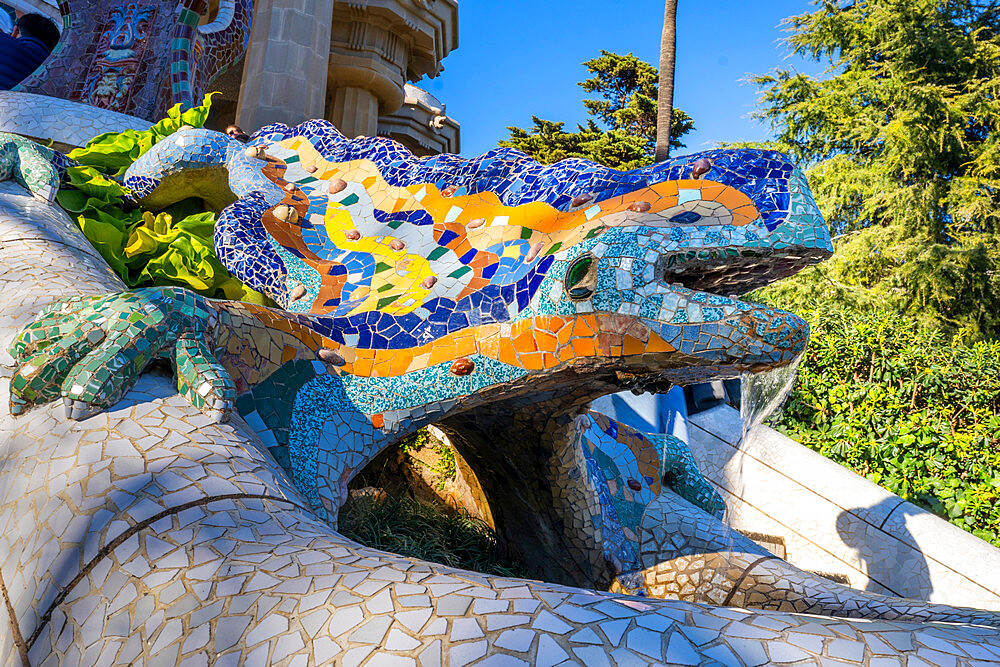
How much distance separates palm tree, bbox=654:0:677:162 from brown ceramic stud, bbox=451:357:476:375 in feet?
28.3

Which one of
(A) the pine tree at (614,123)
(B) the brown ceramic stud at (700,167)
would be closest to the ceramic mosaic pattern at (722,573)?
(B) the brown ceramic stud at (700,167)

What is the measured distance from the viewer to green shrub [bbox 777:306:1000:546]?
625cm

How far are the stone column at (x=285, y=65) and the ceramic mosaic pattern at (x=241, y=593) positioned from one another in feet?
14.6

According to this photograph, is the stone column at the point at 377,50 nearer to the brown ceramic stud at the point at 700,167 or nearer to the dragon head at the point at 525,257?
the dragon head at the point at 525,257

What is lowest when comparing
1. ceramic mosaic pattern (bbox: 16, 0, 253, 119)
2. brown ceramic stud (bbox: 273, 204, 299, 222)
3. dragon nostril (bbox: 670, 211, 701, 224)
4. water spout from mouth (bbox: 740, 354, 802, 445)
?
water spout from mouth (bbox: 740, 354, 802, 445)

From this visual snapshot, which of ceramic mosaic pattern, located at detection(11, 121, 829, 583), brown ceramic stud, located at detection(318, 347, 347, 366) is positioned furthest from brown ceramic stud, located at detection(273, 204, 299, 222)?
brown ceramic stud, located at detection(318, 347, 347, 366)

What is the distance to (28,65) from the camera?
26.3ft

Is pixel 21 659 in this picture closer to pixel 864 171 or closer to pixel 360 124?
pixel 360 124

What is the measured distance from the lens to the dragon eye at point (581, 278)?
2443 millimetres

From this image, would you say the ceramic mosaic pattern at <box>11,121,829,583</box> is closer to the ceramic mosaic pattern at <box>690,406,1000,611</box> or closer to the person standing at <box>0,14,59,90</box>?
the ceramic mosaic pattern at <box>690,406,1000,611</box>

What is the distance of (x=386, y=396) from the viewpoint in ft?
9.05

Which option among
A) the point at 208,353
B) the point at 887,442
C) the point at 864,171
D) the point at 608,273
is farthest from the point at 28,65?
the point at 864,171

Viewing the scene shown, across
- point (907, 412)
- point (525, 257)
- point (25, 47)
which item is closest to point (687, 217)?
point (525, 257)

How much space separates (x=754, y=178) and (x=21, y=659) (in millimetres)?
2284
